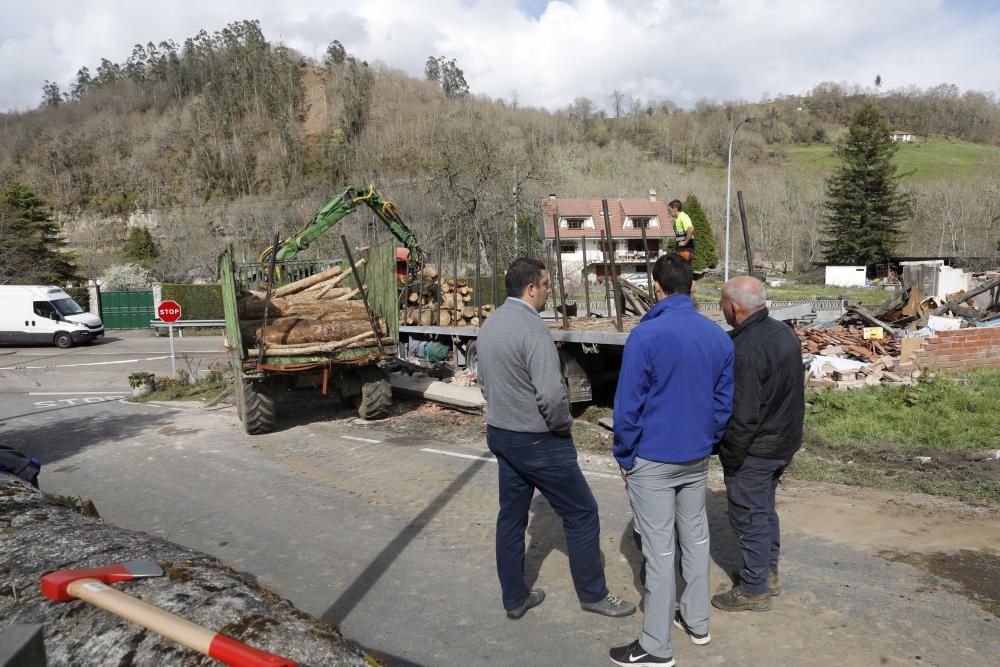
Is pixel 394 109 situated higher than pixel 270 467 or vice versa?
pixel 394 109

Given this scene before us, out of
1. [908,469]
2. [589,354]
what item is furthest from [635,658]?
[589,354]

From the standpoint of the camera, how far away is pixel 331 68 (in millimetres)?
100875

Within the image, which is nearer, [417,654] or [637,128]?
[417,654]

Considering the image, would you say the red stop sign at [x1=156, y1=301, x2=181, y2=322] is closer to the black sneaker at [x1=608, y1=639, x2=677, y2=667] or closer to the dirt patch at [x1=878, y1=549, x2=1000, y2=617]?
the black sneaker at [x1=608, y1=639, x2=677, y2=667]

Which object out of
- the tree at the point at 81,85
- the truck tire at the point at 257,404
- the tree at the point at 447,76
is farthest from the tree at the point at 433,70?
the truck tire at the point at 257,404

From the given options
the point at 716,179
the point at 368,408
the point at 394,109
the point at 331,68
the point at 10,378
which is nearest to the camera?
the point at 368,408

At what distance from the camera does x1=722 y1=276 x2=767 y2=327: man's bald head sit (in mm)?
3793

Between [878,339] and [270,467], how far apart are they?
36.2 feet

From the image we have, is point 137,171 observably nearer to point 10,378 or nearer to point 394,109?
point 394,109

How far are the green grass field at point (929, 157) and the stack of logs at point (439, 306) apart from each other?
74.7 meters

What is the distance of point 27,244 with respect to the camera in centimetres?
3453

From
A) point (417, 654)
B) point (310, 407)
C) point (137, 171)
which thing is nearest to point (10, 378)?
point (310, 407)

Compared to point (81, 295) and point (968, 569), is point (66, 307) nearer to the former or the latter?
point (81, 295)

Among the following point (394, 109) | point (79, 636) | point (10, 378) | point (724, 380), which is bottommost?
point (10, 378)
